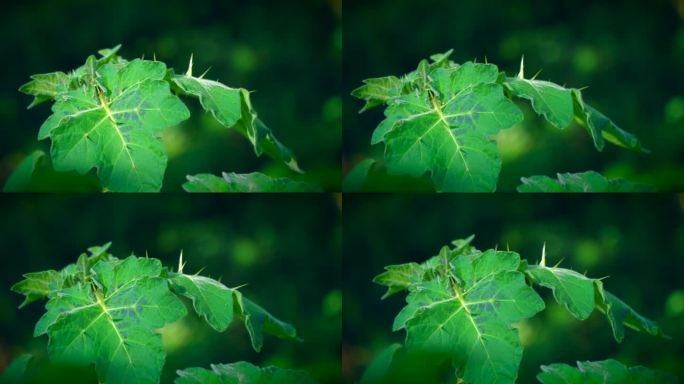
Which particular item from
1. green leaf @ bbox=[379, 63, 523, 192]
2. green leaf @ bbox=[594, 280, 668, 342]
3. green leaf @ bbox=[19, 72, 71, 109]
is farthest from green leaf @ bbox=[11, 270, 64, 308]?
green leaf @ bbox=[594, 280, 668, 342]

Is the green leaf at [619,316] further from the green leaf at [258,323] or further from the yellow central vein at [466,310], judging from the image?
the green leaf at [258,323]

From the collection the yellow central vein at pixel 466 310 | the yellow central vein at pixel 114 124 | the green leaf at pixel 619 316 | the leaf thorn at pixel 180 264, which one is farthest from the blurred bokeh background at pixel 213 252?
the green leaf at pixel 619 316

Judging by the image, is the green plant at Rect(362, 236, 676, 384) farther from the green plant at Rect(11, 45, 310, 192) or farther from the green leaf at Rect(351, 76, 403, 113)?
the green plant at Rect(11, 45, 310, 192)

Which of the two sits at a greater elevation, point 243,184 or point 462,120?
point 462,120

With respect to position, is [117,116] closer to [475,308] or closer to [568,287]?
[475,308]

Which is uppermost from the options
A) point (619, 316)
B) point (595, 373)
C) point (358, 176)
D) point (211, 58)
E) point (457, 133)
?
point (211, 58)

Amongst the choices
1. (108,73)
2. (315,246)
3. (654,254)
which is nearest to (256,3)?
(108,73)

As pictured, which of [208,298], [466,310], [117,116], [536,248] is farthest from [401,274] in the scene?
[117,116]
